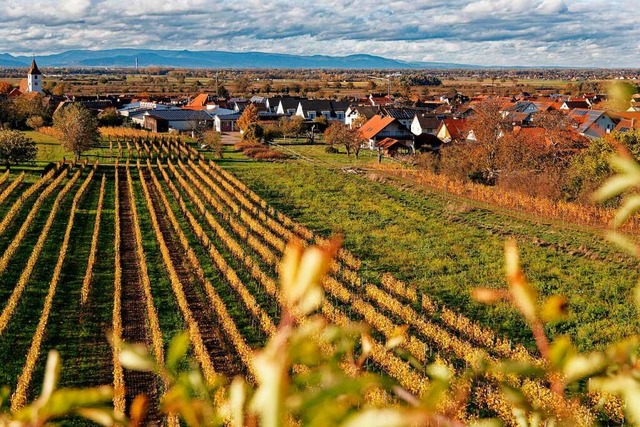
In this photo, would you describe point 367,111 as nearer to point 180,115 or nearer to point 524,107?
point 524,107

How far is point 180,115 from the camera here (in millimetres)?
73188

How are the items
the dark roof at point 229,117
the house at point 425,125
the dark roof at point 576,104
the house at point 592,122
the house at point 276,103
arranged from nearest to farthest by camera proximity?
the house at point 592,122, the house at point 425,125, the dark roof at point 229,117, the dark roof at point 576,104, the house at point 276,103

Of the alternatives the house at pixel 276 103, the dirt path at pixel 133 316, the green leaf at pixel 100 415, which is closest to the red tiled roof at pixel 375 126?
the house at pixel 276 103

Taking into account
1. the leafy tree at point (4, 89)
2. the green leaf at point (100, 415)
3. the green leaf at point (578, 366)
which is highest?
the green leaf at point (578, 366)

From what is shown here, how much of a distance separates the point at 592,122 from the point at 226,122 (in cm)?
4037

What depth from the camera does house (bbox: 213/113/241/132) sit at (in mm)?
72750

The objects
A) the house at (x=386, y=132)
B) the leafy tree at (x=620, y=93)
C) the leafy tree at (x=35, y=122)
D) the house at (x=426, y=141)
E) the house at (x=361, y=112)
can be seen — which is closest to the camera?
the leafy tree at (x=620, y=93)

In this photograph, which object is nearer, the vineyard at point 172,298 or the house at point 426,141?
the vineyard at point 172,298

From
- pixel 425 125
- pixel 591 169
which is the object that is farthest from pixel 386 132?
pixel 591 169

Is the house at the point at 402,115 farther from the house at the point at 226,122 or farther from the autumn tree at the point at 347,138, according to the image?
the house at the point at 226,122

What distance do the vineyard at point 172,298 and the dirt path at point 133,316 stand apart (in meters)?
0.05

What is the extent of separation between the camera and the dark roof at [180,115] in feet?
235

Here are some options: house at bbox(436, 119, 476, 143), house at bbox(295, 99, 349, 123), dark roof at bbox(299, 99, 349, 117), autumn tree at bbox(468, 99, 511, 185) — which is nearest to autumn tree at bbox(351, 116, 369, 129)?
house at bbox(436, 119, 476, 143)

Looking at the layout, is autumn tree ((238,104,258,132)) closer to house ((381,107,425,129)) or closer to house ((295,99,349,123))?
house ((295,99,349,123))
